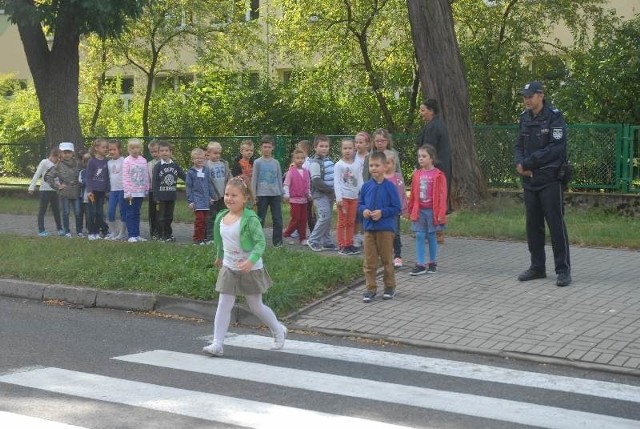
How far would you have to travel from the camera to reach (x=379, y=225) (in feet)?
33.6

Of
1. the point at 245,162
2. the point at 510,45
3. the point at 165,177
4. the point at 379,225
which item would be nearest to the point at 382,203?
the point at 379,225

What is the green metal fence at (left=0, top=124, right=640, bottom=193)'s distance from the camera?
17.2 metres

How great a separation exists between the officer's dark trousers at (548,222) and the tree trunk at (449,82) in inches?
250

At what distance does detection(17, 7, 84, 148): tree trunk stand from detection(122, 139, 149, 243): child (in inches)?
217

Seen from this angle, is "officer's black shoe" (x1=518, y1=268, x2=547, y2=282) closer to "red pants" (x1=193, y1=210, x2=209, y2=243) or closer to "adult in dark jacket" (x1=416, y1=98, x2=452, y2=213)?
"adult in dark jacket" (x1=416, y1=98, x2=452, y2=213)

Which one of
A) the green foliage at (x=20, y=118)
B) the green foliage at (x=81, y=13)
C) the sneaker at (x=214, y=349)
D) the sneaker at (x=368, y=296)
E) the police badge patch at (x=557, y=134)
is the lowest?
the sneaker at (x=214, y=349)

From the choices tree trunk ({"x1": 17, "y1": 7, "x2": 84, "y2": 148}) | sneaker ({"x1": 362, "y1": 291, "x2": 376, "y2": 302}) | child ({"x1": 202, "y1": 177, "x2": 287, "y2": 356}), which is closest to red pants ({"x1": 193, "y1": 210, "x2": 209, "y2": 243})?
sneaker ({"x1": 362, "y1": 291, "x2": 376, "y2": 302})

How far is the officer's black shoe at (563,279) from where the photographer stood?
1070 centimetres

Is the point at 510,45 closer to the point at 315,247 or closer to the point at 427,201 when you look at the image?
the point at 315,247

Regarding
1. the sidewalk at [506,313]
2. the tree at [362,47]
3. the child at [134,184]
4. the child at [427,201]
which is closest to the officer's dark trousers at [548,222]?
the sidewalk at [506,313]

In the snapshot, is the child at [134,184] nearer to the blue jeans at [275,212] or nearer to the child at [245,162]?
the child at [245,162]

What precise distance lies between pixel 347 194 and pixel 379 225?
2.74 meters

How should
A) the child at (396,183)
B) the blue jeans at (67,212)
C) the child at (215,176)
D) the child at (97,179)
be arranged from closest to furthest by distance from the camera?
the child at (396,183)
the child at (215,176)
the child at (97,179)
the blue jeans at (67,212)

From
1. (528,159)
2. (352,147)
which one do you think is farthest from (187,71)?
(528,159)
